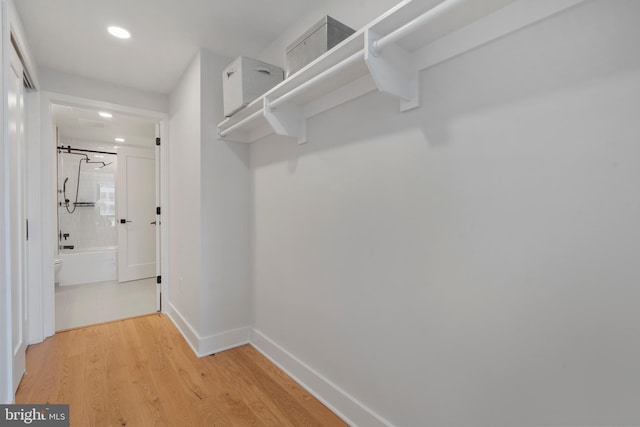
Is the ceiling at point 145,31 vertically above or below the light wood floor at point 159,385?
above

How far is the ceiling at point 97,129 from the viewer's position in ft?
12.2

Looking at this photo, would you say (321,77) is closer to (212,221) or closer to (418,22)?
(418,22)

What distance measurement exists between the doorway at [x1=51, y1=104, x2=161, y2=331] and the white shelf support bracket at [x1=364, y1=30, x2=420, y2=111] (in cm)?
341

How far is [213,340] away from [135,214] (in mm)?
3219

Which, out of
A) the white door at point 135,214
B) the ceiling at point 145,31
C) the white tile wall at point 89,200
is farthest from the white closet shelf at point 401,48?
the white tile wall at point 89,200

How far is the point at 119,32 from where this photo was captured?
2.18m

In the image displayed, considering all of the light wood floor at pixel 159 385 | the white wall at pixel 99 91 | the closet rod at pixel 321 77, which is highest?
the white wall at pixel 99 91

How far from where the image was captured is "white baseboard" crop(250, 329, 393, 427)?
1.53 meters

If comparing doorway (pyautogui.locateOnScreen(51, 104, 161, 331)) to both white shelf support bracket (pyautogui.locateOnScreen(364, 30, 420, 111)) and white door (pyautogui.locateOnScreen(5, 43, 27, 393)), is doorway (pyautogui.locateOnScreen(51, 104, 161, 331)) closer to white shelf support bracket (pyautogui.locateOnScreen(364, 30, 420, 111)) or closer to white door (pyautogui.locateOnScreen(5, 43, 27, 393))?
white door (pyautogui.locateOnScreen(5, 43, 27, 393))

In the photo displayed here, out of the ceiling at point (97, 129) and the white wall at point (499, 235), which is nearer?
the white wall at point (499, 235)

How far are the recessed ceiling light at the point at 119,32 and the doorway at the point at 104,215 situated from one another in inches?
65.8

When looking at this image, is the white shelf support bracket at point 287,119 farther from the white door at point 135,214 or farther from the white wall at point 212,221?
the white door at point 135,214

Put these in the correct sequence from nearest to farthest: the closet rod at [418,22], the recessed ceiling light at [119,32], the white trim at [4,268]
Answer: the closet rod at [418,22] → the white trim at [4,268] → the recessed ceiling light at [119,32]

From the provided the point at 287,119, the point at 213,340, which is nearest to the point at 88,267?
the point at 213,340
